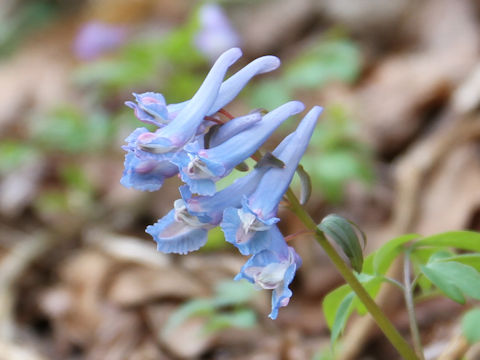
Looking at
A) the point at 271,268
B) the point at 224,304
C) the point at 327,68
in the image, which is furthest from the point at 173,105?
the point at 327,68

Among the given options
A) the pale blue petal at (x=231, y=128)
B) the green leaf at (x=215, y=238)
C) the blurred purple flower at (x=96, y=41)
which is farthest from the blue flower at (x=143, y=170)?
the blurred purple flower at (x=96, y=41)

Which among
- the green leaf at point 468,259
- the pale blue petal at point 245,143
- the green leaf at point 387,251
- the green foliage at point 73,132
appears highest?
the green foliage at point 73,132

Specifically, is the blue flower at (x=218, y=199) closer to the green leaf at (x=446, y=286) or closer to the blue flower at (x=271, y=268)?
the blue flower at (x=271, y=268)

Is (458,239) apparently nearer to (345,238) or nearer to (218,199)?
(345,238)

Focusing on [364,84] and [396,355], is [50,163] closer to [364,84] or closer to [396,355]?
[364,84]

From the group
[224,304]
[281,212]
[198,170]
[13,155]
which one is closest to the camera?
[198,170]

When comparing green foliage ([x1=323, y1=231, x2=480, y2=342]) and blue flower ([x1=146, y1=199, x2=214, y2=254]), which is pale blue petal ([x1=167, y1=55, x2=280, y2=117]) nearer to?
blue flower ([x1=146, y1=199, x2=214, y2=254])
